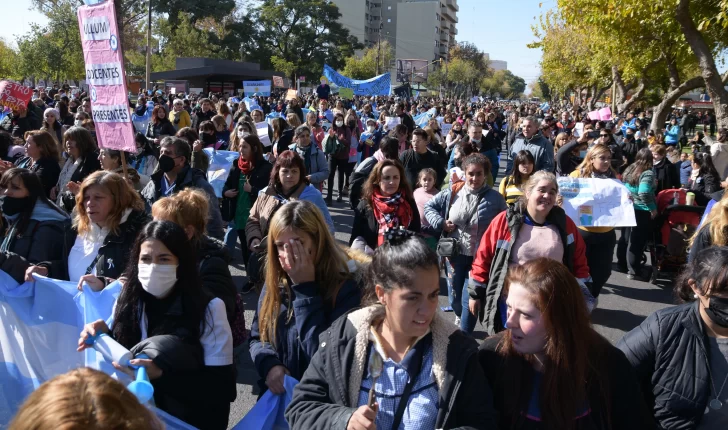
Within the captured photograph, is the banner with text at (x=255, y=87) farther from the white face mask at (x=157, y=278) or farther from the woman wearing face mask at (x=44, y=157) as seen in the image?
the white face mask at (x=157, y=278)

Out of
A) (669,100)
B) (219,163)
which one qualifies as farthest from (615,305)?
(669,100)

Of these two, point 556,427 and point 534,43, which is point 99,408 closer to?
point 556,427

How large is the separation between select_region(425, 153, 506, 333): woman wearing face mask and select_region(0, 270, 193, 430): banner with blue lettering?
3059mm

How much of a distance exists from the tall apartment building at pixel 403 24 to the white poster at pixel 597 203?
114 meters

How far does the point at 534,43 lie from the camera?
3578 cm

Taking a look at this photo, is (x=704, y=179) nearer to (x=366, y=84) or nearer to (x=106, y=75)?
(x=106, y=75)

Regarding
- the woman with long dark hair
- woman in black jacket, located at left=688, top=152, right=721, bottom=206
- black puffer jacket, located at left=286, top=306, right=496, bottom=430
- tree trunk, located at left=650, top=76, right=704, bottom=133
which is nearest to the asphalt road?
the woman with long dark hair

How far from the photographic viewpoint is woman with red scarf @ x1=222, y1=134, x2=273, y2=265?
6562 mm

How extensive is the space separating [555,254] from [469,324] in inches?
50.2

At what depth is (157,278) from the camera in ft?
9.11

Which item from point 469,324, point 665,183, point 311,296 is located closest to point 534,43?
point 665,183

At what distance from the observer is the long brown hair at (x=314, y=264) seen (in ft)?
9.64

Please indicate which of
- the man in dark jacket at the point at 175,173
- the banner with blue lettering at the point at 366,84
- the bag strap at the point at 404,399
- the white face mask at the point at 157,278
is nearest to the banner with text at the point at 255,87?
the banner with blue lettering at the point at 366,84

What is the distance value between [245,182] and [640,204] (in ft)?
15.9
